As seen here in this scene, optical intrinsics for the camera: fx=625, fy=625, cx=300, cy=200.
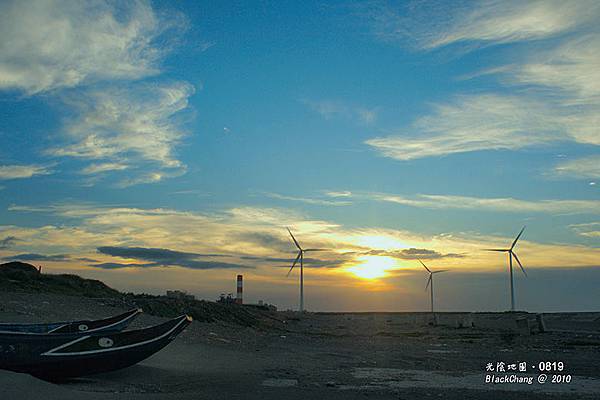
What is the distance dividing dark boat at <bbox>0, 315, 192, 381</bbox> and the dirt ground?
470 mm

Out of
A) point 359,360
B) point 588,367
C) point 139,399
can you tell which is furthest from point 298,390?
point 588,367

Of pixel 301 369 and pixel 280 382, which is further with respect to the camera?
pixel 301 369

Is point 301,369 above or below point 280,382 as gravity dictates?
above

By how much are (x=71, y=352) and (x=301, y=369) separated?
8729mm

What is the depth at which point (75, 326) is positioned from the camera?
2155 cm

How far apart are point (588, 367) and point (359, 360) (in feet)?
30.1

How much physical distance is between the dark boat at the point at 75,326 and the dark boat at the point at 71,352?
2171mm

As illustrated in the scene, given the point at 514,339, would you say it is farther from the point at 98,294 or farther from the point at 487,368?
the point at 98,294

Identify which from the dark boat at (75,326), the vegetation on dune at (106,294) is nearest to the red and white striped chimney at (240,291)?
the vegetation on dune at (106,294)

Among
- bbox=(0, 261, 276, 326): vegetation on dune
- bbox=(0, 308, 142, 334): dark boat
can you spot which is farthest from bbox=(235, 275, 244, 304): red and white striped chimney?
bbox=(0, 308, 142, 334): dark boat

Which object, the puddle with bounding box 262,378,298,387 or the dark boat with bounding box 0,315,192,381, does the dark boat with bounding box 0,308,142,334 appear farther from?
the puddle with bounding box 262,378,298,387

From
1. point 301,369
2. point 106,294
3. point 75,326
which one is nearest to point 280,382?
point 301,369

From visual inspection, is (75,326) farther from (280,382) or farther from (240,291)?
(240,291)

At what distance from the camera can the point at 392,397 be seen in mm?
16828
